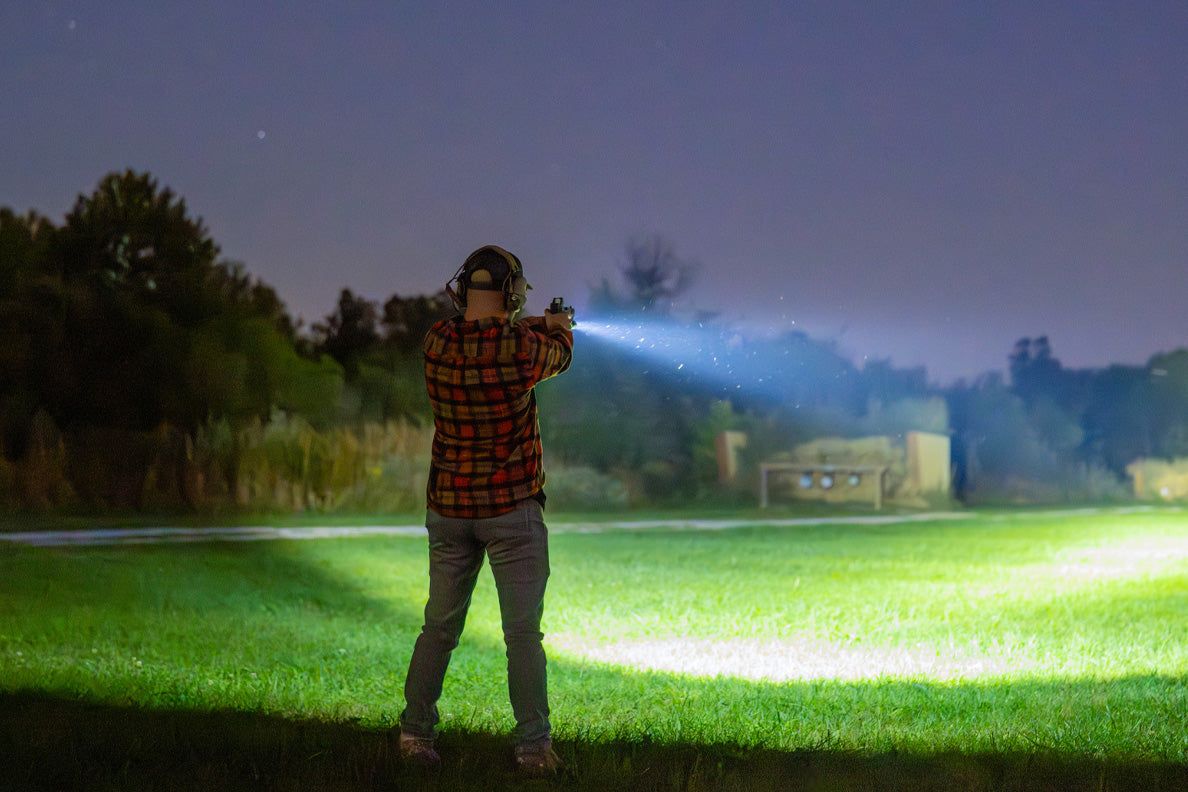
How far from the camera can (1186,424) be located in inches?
2502

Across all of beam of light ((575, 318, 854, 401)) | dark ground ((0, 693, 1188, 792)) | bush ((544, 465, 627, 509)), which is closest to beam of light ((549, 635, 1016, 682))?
dark ground ((0, 693, 1188, 792))

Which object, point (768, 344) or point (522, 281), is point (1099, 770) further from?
point (768, 344)

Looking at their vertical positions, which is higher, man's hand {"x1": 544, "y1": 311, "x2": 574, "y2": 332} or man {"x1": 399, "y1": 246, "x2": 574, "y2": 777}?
man's hand {"x1": 544, "y1": 311, "x2": 574, "y2": 332}

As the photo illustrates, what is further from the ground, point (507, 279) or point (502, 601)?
point (507, 279)

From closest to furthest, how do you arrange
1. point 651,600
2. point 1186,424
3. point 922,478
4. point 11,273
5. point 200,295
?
point 651,600
point 11,273
point 200,295
point 922,478
point 1186,424

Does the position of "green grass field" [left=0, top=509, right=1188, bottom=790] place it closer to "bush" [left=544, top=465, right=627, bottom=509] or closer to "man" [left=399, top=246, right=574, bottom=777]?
"man" [left=399, top=246, right=574, bottom=777]

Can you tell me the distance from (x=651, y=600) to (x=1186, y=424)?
5886 centimetres

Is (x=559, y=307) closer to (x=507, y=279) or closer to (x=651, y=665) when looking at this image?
(x=507, y=279)

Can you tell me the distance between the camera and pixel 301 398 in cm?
3092

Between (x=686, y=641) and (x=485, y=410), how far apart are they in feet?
16.6

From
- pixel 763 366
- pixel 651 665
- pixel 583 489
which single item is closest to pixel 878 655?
pixel 651 665

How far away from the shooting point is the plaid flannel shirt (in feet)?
15.6

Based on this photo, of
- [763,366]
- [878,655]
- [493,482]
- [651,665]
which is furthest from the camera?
[763,366]

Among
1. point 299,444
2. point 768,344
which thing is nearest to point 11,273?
point 299,444
